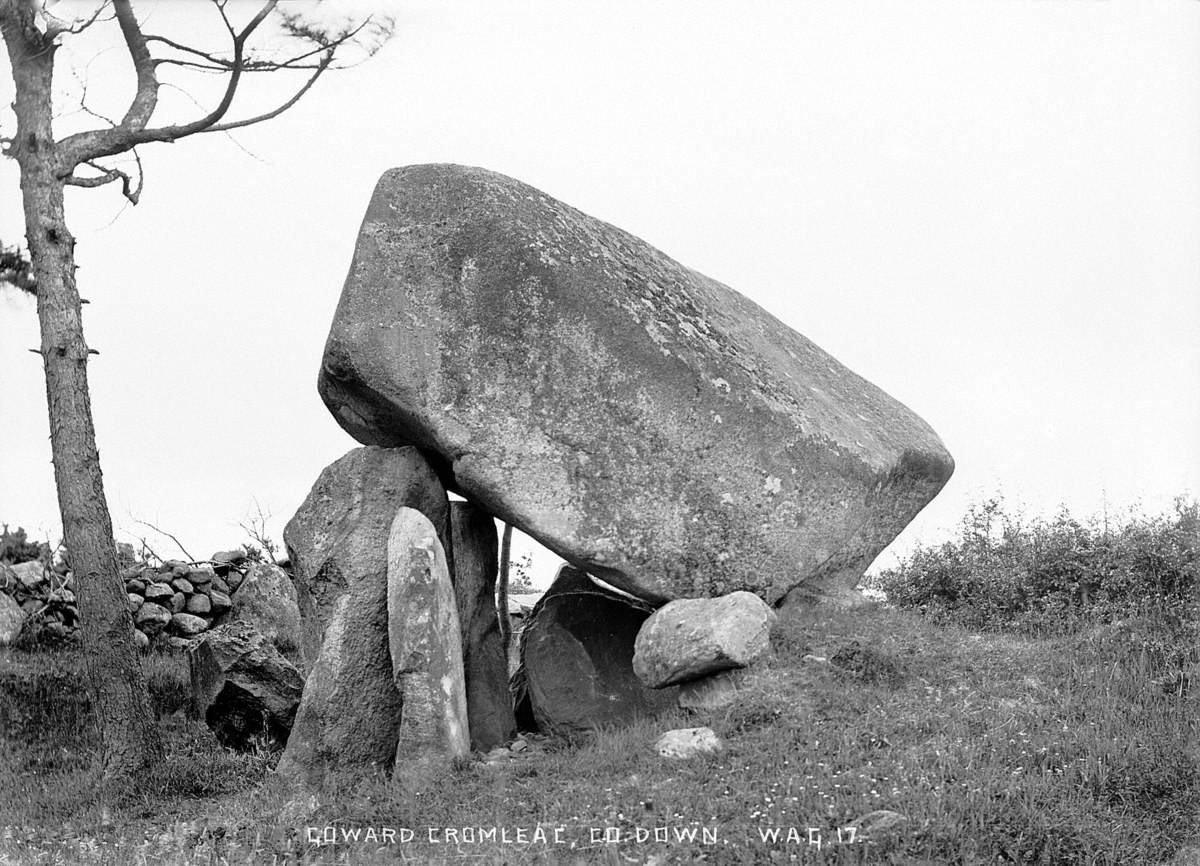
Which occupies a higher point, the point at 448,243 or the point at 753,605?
the point at 448,243

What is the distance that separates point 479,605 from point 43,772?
Answer: 5.60 meters

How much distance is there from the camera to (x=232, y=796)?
1306cm

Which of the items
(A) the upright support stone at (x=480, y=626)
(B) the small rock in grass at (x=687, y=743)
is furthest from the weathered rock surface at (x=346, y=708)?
(B) the small rock in grass at (x=687, y=743)

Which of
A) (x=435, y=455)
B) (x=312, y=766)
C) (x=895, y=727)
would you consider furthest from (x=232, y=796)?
(x=895, y=727)

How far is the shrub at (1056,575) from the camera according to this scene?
48.9ft

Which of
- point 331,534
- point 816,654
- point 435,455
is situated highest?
point 435,455

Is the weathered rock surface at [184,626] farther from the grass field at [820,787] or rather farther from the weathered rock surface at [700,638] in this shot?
the weathered rock surface at [700,638]

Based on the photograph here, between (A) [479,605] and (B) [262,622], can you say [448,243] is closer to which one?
(A) [479,605]

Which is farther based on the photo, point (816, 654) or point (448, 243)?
point (448, 243)

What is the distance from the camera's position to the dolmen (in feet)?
42.1

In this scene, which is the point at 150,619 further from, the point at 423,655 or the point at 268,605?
the point at 423,655

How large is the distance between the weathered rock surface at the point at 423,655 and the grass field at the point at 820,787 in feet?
1.11

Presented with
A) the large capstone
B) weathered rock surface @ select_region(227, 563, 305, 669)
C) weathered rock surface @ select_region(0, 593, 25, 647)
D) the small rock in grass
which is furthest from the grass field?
weathered rock surface @ select_region(227, 563, 305, 669)

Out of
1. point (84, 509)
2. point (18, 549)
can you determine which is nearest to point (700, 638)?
point (84, 509)
